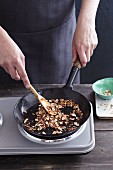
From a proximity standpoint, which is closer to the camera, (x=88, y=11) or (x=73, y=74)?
(x=73, y=74)

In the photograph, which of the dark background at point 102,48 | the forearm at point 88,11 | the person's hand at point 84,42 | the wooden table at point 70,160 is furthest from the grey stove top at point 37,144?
the dark background at point 102,48

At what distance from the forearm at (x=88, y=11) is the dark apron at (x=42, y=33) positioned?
0.38 feet

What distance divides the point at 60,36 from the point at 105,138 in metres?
0.59

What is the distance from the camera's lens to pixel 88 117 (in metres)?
1.08

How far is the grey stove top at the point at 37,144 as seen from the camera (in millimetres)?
1021

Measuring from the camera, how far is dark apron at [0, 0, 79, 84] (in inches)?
56.6

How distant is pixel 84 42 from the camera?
4.22 ft

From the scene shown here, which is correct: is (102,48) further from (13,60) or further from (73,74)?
(13,60)

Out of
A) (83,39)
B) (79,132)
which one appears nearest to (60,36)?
(83,39)

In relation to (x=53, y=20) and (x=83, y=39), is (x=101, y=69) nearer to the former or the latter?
(x=53, y=20)

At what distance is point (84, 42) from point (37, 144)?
0.42 metres

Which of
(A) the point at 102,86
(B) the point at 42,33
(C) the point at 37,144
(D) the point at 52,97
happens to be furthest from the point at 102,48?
(C) the point at 37,144

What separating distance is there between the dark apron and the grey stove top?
49 cm

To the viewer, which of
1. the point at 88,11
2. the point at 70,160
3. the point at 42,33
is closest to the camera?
the point at 70,160
